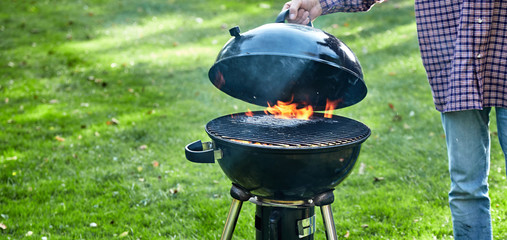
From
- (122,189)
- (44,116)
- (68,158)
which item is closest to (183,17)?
(44,116)

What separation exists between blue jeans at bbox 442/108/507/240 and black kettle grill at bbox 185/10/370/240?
44 cm

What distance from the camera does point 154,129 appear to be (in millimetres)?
5215

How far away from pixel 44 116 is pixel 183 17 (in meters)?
4.71

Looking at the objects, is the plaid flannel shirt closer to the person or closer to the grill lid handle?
the person

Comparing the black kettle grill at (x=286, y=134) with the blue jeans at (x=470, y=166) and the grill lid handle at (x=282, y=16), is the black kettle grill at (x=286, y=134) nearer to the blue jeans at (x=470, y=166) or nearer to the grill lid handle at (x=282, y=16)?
the grill lid handle at (x=282, y=16)

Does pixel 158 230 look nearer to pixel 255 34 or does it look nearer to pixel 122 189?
pixel 122 189

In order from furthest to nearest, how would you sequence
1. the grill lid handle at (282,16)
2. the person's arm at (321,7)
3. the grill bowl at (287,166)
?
the person's arm at (321,7) → the grill lid handle at (282,16) → the grill bowl at (287,166)

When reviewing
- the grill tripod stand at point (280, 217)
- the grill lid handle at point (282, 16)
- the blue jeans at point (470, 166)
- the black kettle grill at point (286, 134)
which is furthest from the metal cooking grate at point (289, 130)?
the grill lid handle at point (282, 16)

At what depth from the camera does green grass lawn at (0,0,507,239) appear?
3482mm

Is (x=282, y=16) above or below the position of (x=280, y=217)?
above

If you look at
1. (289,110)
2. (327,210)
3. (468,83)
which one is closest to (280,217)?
(327,210)

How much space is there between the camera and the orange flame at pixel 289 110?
2611 mm

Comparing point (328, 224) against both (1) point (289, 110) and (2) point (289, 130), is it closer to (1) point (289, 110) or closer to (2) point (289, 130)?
(2) point (289, 130)

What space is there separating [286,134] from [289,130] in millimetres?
100
